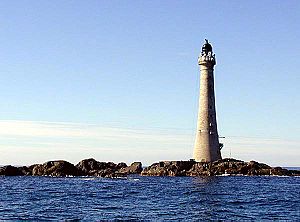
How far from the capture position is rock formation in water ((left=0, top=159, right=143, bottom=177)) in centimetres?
10375

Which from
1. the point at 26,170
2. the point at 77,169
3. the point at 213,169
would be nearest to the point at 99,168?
the point at 77,169

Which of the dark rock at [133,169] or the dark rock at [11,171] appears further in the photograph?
the dark rock at [11,171]

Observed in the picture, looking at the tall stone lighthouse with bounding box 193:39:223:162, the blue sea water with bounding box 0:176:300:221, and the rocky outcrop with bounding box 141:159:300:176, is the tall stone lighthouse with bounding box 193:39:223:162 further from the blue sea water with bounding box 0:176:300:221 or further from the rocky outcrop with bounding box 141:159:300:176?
the blue sea water with bounding box 0:176:300:221

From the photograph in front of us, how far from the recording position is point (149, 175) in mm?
104438

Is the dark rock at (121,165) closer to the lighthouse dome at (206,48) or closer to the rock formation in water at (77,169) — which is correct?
the rock formation in water at (77,169)

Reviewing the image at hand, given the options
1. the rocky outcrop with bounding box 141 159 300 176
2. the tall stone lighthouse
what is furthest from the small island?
the tall stone lighthouse

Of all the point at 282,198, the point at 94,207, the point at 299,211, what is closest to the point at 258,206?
the point at 299,211

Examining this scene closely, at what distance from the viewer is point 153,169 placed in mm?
105250

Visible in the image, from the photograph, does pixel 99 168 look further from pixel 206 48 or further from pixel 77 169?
pixel 206 48

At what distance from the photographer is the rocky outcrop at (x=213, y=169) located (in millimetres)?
94938

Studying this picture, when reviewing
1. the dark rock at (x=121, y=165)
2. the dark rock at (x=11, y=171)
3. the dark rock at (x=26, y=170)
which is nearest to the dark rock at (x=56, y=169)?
the dark rock at (x=26, y=170)

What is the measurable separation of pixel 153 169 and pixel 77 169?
567 inches

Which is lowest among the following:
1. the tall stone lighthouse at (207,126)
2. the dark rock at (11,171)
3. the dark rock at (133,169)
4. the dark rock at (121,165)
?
the dark rock at (11,171)

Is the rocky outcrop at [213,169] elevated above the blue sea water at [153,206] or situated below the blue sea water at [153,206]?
above
